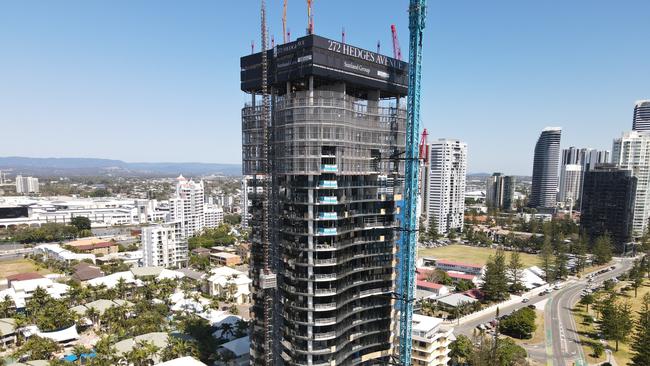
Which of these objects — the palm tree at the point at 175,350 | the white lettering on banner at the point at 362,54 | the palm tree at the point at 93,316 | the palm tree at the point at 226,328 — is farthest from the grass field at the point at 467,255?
the palm tree at the point at 93,316

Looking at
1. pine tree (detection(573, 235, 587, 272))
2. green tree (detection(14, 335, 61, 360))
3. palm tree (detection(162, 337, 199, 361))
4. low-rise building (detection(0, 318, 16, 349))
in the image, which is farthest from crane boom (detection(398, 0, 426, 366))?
pine tree (detection(573, 235, 587, 272))

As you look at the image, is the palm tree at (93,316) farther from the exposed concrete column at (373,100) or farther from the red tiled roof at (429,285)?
the red tiled roof at (429,285)

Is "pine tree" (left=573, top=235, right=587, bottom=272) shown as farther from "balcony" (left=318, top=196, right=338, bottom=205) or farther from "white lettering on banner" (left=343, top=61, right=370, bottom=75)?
"balcony" (left=318, top=196, right=338, bottom=205)

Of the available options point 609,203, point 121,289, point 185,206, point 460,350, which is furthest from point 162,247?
point 609,203

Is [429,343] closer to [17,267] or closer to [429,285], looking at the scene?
[429,285]

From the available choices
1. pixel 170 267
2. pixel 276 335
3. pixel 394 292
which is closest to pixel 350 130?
pixel 394 292

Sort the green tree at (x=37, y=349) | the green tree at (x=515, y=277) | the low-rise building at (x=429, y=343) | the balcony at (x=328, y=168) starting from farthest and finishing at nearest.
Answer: the green tree at (x=515, y=277) → the low-rise building at (x=429, y=343) → the green tree at (x=37, y=349) → the balcony at (x=328, y=168)
